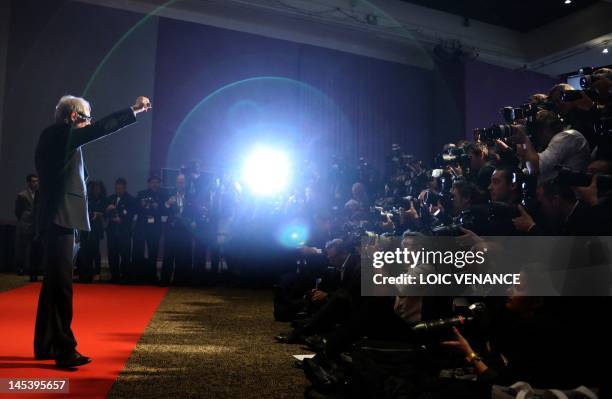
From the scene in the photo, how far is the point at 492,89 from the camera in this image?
34.2 ft

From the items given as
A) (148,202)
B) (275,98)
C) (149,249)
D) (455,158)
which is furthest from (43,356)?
(275,98)

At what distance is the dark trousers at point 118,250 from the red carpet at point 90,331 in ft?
2.03

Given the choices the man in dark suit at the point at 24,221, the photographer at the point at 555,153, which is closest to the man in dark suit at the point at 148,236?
the man in dark suit at the point at 24,221

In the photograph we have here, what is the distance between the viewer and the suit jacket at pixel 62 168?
2.70 metres

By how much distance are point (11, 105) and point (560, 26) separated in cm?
940

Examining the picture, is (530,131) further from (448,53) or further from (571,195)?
(448,53)

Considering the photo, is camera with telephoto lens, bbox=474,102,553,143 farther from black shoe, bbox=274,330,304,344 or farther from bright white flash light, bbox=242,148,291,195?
bright white flash light, bbox=242,148,291,195

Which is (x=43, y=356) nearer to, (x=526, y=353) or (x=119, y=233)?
(x=526, y=353)

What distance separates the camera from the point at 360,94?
32.9ft

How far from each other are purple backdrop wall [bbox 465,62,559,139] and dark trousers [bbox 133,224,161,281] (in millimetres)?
6214

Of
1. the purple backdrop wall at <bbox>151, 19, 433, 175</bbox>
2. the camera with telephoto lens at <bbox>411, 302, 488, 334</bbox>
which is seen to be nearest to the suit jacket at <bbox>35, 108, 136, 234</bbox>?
the camera with telephoto lens at <bbox>411, 302, 488, 334</bbox>

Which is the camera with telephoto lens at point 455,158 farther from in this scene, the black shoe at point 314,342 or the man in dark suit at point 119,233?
the man in dark suit at point 119,233

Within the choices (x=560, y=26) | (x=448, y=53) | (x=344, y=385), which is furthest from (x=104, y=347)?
(x=560, y=26)

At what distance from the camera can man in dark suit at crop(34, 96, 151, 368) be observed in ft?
8.79
